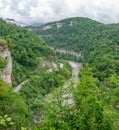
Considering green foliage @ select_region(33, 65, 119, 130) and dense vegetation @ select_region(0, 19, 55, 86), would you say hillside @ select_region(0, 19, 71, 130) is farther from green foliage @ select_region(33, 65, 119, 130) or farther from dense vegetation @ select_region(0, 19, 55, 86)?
green foliage @ select_region(33, 65, 119, 130)

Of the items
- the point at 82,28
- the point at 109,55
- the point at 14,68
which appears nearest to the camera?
the point at 14,68

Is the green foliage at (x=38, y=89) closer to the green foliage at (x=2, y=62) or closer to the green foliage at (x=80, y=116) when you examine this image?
the green foliage at (x=2, y=62)

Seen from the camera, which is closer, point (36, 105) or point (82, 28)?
point (36, 105)

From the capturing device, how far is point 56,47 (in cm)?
16500

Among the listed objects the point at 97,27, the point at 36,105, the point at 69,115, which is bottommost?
the point at 36,105

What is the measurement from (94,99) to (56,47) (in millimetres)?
145551

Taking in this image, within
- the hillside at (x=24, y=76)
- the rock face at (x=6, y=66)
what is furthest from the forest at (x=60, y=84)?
the rock face at (x=6, y=66)

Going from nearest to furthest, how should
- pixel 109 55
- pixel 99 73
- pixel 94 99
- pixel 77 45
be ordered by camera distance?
1. pixel 94 99
2. pixel 99 73
3. pixel 109 55
4. pixel 77 45

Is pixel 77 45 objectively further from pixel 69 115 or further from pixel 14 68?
pixel 69 115

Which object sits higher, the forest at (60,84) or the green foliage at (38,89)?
the forest at (60,84)

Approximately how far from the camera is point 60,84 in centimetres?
2186

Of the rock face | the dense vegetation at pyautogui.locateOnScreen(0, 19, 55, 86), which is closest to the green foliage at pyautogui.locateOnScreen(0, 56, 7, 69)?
the rock face

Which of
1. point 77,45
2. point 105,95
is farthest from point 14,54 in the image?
point 77,45

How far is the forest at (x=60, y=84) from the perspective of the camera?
1975 cm
